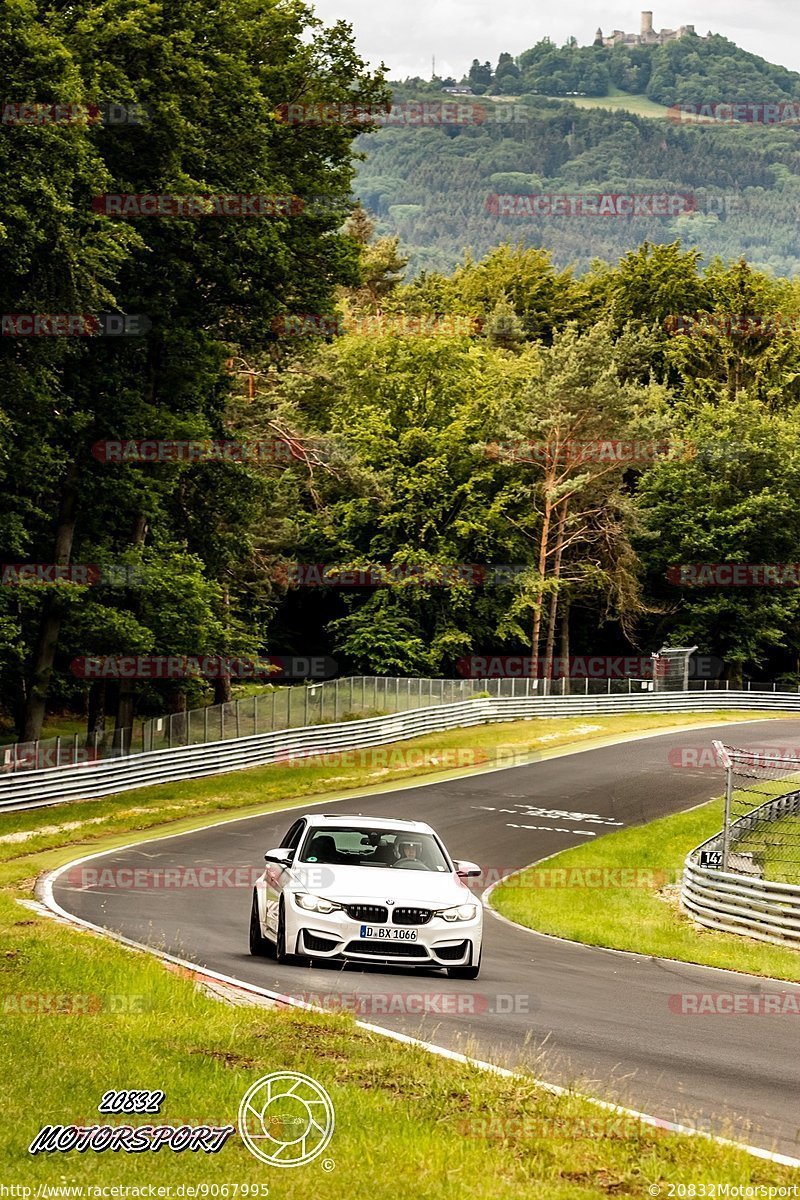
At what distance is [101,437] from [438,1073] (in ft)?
98.0

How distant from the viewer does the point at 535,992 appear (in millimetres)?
13750

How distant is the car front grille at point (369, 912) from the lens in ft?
45.5

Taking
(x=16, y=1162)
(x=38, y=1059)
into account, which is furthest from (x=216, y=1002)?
(x=16, y=1162)

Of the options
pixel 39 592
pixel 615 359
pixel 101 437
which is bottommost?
pixel 39 592

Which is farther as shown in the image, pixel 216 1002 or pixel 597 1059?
pixel 216 1002

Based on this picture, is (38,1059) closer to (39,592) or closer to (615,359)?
(39,592)

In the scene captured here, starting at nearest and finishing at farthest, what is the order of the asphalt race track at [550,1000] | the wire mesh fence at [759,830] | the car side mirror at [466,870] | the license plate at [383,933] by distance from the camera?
1. the asphalt race track at [550,1000]
2. the license plate at [383,933]
3. the car side mirror at [466,870]
4. the wire mesh fence at [759,830]

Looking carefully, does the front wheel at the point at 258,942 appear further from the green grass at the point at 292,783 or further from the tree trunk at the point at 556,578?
the tree trunk at the point at 556,578

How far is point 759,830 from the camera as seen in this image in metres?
26.9

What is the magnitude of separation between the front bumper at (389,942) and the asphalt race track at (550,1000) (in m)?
0.20

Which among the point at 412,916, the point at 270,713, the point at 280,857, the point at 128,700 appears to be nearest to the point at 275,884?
the point at 280,857

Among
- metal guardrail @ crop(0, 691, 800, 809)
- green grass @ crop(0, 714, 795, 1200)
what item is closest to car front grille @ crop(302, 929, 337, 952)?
green grass @ crop(0, 714, 795, 1200)

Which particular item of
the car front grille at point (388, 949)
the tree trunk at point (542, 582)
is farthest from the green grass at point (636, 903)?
the tree trunk at point (542, 582)

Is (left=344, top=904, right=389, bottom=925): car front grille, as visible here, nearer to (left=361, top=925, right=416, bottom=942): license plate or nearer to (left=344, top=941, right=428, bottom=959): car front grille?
(left=361, top=925, right=416, bottom=942): license plate
